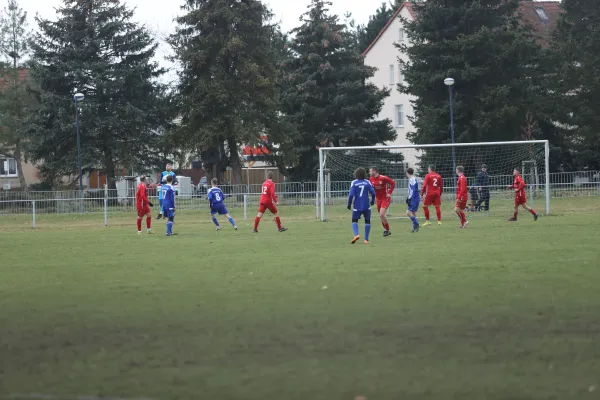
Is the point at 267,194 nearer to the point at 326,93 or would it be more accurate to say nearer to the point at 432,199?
the point at 432,199

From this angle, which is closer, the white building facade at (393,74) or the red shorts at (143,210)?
the red shorts at (143,210)

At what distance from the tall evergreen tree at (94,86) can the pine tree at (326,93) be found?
864cm

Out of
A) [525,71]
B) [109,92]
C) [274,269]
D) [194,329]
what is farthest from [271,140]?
[194,329]

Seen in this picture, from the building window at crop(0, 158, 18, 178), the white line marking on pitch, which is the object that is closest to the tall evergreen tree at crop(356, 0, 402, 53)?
the building window at crop(0, 158, 18, 178)

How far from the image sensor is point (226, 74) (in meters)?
53.3

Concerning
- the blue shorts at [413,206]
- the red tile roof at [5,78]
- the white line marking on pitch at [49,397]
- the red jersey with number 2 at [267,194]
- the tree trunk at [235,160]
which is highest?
the red tile roof at [5,78]

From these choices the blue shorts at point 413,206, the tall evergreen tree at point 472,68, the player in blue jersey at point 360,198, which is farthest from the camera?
the tall evergreen tree at point 472,68

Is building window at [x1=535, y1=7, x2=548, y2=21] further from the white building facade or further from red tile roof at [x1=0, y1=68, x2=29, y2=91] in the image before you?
red tile roof at [x1=0, y1=68, x2=29, y2=91]

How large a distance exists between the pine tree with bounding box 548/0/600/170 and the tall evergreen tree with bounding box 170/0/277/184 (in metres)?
17.1

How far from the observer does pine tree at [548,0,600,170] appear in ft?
173

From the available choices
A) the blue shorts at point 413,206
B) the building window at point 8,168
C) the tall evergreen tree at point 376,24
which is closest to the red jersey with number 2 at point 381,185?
the blue shorts at point 413,206

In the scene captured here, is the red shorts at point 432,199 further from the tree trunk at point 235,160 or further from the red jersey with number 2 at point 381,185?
the tree trunk at point 235,160

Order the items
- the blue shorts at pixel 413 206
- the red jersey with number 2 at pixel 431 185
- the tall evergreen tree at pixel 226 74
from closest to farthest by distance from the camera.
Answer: the blue shorts at pixel 413 206, the red jersey with number 2 at pixel 431 185, the tall evergreen tree at pixel 226 74

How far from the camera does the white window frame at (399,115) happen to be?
76438 mm
